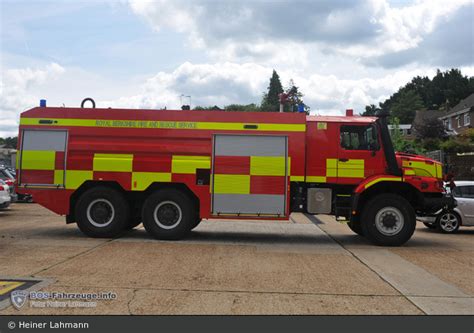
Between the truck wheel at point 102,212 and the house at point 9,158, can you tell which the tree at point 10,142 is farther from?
the truck wheel at point 102,212

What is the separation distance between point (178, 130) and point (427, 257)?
5.51m

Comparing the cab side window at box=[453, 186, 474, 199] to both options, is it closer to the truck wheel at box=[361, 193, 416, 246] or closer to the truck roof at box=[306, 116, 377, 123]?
the truck wheel at box=[361, 193, 416, 246]

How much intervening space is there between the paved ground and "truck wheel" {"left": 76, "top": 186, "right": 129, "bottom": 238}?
0.29 metres

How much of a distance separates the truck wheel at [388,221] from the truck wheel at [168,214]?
375cm

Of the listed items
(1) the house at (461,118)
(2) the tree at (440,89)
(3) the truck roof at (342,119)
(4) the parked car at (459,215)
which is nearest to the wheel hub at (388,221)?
(3) the truck roof at (342,119)

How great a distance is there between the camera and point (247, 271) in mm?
6953

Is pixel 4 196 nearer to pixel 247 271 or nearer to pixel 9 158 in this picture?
pixel 247 271

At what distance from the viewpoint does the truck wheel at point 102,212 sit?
32.6 feet

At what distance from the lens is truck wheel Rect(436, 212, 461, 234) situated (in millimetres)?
12320

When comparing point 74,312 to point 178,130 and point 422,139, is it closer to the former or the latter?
point 178,130

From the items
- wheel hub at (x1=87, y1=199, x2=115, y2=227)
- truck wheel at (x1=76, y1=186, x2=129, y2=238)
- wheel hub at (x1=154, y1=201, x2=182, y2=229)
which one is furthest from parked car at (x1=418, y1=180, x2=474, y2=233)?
wheel hub at (x1=87, y1=199, x2=115, y2=227)

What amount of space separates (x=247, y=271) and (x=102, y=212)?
172 inches

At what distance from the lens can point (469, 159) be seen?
85.3 ft
